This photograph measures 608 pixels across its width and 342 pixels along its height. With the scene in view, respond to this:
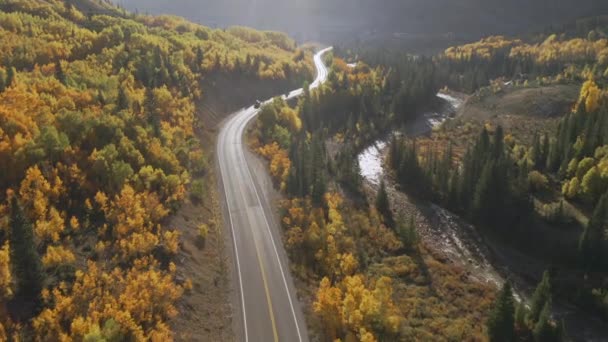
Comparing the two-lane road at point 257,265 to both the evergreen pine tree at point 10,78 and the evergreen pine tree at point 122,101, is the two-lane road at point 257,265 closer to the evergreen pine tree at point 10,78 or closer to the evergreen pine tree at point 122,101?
the evergreen pine tree at point 122,101

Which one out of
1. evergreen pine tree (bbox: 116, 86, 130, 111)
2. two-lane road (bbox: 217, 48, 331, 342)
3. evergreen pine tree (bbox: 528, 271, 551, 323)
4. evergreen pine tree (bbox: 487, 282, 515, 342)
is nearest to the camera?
evergreen pine tree (bbox: 487, 282, 515, 342)

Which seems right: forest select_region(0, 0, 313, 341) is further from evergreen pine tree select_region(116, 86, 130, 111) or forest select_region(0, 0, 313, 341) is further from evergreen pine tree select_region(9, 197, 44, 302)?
evergreen pine tree select_region(116, 86, 130, 111)

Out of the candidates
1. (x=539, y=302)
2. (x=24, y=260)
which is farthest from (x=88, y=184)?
(x=539, y=302)

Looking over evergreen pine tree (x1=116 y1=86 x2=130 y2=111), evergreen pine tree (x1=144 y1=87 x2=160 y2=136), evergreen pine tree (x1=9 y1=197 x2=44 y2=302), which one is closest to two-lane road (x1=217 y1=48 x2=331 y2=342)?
evergreen pine tree (x1=144 y1=87 x2=160 y2=136)

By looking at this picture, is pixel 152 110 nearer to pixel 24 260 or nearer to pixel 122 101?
pixel 122 101

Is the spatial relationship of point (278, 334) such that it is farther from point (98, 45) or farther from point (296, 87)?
point (296, 87)
